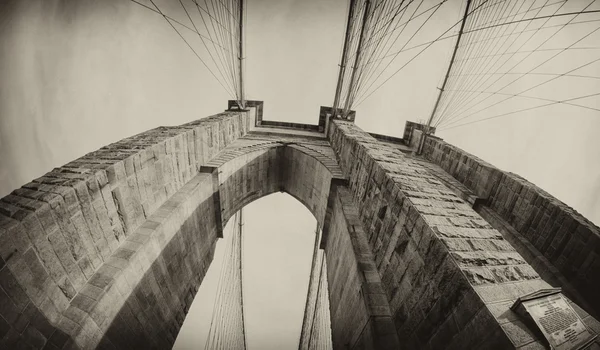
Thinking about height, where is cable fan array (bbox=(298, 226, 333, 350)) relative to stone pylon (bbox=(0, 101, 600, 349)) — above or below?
below

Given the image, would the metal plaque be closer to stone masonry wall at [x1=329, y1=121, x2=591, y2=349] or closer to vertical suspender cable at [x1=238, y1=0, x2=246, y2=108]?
stone masonry wall at [x1=329, y1=121, x2=591, y2=349]

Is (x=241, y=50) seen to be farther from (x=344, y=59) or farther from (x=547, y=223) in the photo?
(x=547, y=223)

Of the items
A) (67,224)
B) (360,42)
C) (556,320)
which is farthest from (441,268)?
(360,42)

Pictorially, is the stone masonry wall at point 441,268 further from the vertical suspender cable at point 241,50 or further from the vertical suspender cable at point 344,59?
the vertical suspender cable at point 241,50

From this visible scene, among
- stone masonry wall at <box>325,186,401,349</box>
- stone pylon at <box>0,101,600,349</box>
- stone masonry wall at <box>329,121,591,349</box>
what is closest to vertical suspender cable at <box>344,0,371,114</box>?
stone pylon at <box>0,101,600,349</box>

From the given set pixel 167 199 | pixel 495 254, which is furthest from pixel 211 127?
pixel 495 254

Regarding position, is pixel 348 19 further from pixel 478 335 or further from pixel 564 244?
pixel 478 335
